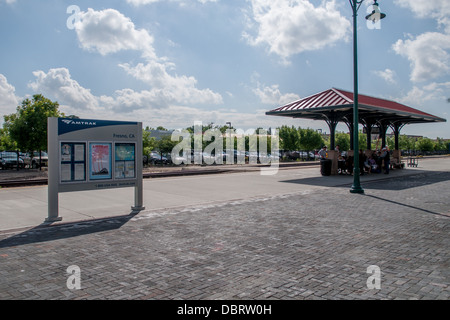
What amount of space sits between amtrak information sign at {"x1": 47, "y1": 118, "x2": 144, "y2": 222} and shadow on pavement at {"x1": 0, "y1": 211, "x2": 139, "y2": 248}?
2.16ft

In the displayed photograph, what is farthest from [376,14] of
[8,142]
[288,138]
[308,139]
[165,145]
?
[308,139]

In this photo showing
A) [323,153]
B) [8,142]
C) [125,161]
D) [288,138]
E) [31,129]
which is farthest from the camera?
[288,138]

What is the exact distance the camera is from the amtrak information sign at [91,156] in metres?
8.18

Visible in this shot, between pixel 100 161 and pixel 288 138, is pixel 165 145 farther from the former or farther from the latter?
pixel 100 161

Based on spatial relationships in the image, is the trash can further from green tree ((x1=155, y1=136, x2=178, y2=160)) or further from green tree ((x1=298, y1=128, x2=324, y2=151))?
green tree ((x1=298, y1=128, x2=324, y2=151))

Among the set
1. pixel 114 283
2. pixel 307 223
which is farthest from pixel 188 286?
pixel 307 223

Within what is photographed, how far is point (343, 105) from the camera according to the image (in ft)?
61.6

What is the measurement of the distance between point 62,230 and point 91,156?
2.12 metres

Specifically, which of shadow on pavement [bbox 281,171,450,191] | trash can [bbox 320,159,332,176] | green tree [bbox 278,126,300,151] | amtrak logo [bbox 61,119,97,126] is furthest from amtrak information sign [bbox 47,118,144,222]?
green tree [bbox 278,126,300,151]

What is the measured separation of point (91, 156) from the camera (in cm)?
884

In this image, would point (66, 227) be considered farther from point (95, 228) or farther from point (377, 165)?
point (377, 165)

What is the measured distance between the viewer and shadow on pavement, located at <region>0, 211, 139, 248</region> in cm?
658

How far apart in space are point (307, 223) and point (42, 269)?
5439 millimetres

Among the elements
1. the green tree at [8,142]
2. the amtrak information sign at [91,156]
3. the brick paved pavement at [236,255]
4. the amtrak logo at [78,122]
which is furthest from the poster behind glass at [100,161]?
the green tree at [8,142]
